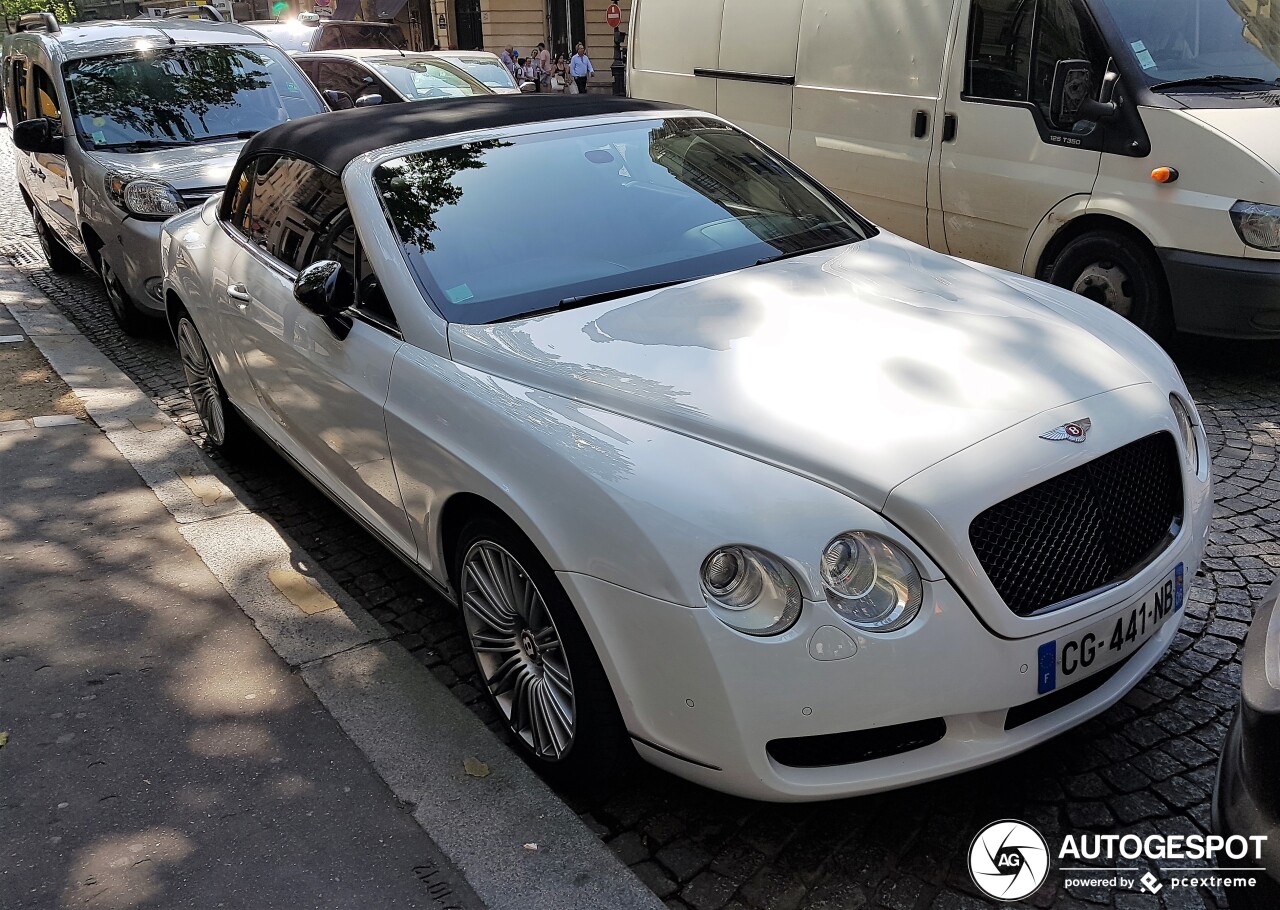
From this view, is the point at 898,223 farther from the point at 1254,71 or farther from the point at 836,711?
the point at 836,711

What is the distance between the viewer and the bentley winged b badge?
259 cm

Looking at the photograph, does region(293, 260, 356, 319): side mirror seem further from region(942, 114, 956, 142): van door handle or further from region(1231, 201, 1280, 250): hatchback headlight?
region(942, 114, 956, 142): van door handle

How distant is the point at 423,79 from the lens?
41.5 feet

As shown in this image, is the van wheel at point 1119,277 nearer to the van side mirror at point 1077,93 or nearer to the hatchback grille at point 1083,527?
the van side mirror at point 1077,93

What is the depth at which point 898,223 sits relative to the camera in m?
7.16

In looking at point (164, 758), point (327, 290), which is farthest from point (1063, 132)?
point (164, 758)

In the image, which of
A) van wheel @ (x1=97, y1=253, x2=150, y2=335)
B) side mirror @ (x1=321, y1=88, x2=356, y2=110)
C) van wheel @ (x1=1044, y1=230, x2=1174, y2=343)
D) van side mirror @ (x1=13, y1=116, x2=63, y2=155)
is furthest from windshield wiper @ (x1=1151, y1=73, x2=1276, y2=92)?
van side mirror @ (x1=13, y1=116, x2=63, y2=155)

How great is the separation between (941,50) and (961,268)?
3354 millimetres

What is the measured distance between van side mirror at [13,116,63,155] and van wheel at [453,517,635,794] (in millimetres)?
6356

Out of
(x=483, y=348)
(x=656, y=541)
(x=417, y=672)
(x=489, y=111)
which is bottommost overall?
(x=417, y=672)

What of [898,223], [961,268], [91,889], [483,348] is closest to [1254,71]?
[898,223]

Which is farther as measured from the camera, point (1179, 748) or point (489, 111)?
point (489, 111)

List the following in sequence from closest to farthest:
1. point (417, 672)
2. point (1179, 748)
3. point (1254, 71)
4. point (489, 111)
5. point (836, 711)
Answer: point (836, 711)
point (1179, 748)
point (417, 672)
point (489, 111)
point (1254, 71)

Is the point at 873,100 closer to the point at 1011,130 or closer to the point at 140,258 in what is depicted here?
the point at 1011,130
